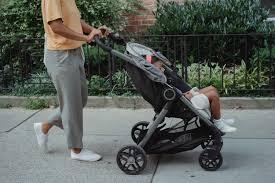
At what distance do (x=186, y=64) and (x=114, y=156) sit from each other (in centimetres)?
238

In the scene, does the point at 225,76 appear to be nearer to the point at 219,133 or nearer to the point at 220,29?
the point at 220,29

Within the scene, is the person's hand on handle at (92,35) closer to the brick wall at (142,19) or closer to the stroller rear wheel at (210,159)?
the stroller rear wheel at (210,159)

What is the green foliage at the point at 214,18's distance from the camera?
26.3 feet

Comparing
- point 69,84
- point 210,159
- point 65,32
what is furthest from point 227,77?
point 65,32

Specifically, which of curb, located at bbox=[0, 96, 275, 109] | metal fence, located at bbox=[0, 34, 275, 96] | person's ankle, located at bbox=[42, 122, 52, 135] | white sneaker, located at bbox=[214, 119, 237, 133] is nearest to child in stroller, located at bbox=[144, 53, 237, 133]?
white sneaker, located at bbox=[214, 119, 237, 133]

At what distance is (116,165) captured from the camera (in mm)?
5262

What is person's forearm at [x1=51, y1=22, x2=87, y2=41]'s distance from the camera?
190 inches

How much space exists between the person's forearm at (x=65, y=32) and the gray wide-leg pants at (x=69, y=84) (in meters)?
0.27

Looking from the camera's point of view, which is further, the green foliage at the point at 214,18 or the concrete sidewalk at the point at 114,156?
the green foliage at the point at 214,18

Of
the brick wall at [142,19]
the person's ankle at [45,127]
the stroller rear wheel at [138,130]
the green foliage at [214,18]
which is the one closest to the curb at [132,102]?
the green foliage at [214,18]

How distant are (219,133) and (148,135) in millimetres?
654

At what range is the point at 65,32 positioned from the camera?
15.9 ft

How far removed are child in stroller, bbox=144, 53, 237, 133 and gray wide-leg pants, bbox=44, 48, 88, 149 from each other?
2.22ft

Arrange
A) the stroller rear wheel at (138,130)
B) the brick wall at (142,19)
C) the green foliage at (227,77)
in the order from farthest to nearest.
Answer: the brick wall at (142,19) < the green foliage at (227,77) < the stroller rear wheel at (138,130)
